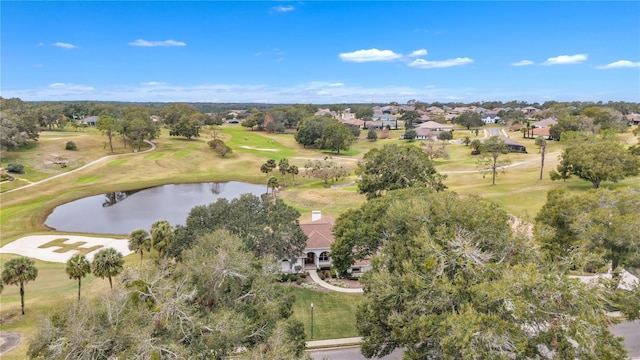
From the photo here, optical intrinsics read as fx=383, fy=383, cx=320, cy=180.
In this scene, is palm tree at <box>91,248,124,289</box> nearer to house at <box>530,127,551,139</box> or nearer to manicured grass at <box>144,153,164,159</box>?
manicured grass at <box>144,153,164,159</box>

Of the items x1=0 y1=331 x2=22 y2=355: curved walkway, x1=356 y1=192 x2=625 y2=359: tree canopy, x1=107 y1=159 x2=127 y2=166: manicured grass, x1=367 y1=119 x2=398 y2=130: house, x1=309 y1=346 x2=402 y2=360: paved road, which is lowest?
x1=0 y1=331 x2=22 y2=355: curved walkway

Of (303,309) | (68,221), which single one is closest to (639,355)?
(303,309)

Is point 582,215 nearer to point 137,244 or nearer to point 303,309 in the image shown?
point 303,309

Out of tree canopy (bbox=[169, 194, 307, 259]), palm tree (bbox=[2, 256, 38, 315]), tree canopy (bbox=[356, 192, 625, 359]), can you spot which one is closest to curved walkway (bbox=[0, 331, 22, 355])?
palm tree (bbox=[2, 256, 38, 315])

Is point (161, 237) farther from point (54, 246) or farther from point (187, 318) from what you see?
point (54, 246)

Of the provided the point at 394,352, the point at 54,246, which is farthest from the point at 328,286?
the point at 54,246

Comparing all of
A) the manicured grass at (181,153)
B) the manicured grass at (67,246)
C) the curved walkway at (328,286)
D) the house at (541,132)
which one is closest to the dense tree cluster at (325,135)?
the manicured grass at (181,153)

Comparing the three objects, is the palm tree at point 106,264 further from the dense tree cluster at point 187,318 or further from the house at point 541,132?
the house at point 541,132
